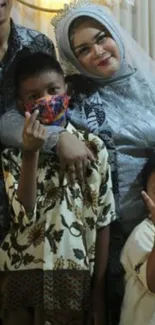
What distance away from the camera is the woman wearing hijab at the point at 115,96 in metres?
1.74

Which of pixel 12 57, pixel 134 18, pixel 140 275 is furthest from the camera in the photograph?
pixel 134 18

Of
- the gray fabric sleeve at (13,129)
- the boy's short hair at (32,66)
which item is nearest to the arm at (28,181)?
the gray fabric sleeve at (13,129)

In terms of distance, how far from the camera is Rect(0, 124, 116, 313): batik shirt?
150 centimetres

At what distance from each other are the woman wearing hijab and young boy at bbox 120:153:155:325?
9 centimetres

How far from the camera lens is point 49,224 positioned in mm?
1532

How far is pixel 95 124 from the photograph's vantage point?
5.74 feet

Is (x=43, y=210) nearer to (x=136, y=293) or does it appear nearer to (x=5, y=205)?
(x=5, y=205)

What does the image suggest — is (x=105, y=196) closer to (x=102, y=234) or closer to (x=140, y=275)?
(x=102, y=234)

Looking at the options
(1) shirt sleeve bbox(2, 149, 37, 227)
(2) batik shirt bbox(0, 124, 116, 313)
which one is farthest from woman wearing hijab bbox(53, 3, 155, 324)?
(1) shirt sleeve bbox(2, 149, 37, 227)

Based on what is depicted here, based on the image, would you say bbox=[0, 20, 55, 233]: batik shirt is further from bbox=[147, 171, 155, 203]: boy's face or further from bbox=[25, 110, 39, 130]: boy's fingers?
bbox=[147, 171, 155, 203]: boy's face

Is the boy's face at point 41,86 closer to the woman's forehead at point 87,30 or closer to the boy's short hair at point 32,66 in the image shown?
the boy's short hair at point 32,66

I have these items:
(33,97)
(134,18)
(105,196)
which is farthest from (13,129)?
(134,18)

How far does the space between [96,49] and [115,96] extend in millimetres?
169

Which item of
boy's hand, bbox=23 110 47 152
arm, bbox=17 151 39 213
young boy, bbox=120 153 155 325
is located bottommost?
young boy, bbox=120 153 155 325
